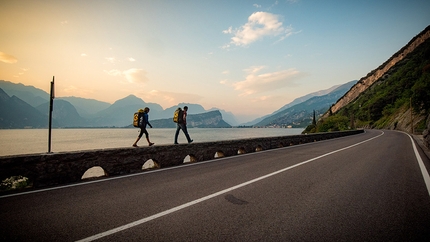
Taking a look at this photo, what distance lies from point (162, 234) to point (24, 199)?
3.50 m

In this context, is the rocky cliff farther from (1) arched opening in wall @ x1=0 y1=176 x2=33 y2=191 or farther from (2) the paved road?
(1) arched opening in wall @ x1=0 y1=176 x2=33 y2=191

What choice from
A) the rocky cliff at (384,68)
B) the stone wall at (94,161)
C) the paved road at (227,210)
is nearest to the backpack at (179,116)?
the stone wall at (94,161)

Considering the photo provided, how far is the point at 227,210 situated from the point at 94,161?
468cm

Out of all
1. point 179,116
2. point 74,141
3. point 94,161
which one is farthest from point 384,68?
point 74,141

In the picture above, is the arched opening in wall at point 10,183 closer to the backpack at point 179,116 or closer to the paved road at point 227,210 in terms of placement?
the paved road at point 227,210

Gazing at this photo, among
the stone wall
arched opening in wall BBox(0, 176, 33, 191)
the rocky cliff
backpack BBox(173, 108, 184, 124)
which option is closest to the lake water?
backpack BBox(173, 108, 184, 124)

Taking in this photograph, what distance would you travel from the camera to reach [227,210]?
3.22 meters

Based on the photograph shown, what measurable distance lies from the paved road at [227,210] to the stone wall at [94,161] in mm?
753

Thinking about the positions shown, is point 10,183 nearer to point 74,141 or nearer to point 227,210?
point 227,210

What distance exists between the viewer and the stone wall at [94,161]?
15.4 ft

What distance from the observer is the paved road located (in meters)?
2.47

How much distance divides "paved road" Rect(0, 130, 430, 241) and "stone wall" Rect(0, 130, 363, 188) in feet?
2.47

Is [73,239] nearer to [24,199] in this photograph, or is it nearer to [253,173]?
[24,199]

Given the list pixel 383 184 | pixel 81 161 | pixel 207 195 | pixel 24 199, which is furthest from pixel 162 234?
pixel 383 184
